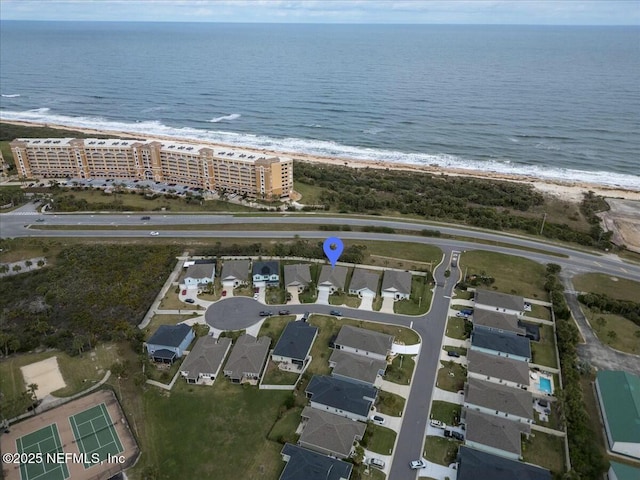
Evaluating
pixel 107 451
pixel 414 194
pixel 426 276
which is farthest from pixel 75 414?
pixel 414 194

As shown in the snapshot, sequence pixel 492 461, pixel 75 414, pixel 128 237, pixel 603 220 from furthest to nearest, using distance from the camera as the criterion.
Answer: pixel 603 220, pixel 128 237, pixel 75 414, pixel 492 461

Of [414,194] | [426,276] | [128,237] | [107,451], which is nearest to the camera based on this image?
[107,451]

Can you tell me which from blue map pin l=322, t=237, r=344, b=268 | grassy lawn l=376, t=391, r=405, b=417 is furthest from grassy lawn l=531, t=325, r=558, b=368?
blue map pin l=322, t=237, r=344, b=268

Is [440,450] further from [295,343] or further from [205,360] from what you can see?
[205,360]

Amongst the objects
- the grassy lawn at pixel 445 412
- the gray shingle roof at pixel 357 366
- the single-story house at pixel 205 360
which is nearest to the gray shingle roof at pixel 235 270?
the single-story house at pixel 205 360

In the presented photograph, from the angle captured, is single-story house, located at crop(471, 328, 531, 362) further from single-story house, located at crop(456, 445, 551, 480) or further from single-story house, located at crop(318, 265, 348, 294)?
single-story house, located at crop(318, 265, 348, 294)

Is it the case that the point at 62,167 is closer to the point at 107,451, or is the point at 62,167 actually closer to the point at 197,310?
the point at 197,310

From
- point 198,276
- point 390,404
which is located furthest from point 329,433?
point 198,276
